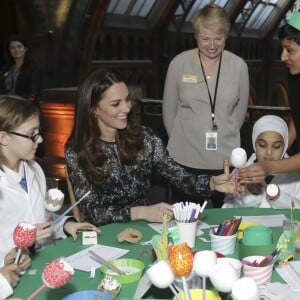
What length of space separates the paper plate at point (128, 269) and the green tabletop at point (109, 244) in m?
0.02

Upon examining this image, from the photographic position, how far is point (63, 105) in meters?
5.98

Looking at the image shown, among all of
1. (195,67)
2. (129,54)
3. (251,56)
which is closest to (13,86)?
(195,67)

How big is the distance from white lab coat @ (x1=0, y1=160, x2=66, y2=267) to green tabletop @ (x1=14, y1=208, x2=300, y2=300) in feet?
0.61

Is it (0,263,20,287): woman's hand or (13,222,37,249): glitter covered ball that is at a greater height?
(13,222,37,249): glitter covered ball

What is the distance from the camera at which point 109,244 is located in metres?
2.24

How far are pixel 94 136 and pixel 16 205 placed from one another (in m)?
0.61

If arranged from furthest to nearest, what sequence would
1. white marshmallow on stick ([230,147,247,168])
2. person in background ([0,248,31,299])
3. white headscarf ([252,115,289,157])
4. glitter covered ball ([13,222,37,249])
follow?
white headscarf ([252,115,289,157]), white marshmallow on stick ([230,147,247,168]), glitter covered ball ([13,222,37,249]), person in background ([0,248,31,299])

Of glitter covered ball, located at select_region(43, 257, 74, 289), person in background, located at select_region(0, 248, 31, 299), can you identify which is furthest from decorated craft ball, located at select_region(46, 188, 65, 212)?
glitter covered ball, located at select_region(43, 257, 74, 289)

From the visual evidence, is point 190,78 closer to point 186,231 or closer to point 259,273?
point 186,231

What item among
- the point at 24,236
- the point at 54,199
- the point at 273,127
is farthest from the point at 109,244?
the point at 273,127

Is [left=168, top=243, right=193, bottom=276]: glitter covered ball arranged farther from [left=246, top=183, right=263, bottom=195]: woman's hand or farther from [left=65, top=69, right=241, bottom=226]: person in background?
[left=246, top=183, right=263, bottom=195]: woman's hand

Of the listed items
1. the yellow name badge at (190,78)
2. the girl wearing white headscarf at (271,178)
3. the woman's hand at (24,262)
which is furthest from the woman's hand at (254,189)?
the woman's hand at (24,262)

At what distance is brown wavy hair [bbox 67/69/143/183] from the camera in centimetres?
269

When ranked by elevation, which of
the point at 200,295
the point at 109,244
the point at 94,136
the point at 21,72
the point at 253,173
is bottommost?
the point at 109,244
